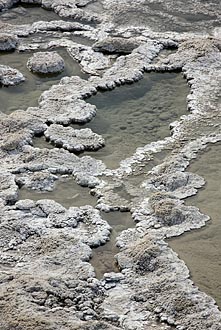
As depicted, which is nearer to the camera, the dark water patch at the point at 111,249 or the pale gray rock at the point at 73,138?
the dark water patch at the point at 111,249

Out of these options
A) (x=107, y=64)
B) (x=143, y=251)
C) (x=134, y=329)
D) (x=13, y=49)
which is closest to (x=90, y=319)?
(x=134, y=329)

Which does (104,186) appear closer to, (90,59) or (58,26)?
(90,59)

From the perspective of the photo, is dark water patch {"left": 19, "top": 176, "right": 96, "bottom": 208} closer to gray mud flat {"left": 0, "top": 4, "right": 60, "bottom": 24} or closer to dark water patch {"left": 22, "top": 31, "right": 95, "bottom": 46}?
dark water patch {"left": 22, "top": 31, "right": 95, "bottom": 46}

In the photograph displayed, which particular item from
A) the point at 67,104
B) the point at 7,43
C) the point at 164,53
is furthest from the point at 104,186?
the point at 7,43

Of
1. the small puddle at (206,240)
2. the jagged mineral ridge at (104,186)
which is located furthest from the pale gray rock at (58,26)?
the small puddle at (206,240)

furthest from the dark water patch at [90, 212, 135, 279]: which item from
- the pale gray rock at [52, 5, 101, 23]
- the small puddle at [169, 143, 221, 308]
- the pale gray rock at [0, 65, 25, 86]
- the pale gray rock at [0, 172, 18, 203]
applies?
the pale gray rock at [52, 5, 101, 23]

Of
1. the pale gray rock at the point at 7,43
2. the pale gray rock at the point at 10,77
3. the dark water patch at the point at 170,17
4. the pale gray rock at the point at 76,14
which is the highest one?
the dark water patch at the point at 170,17

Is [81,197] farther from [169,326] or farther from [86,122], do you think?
[169,326]

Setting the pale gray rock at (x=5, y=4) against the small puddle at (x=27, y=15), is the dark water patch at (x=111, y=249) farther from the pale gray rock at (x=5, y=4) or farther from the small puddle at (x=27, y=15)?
the pale gray rock at (x=5, y=4)
